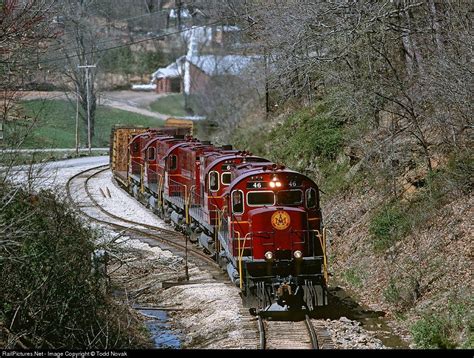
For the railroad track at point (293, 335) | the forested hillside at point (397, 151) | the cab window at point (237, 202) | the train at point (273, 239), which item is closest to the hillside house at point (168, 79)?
the forested hillside at point (397, 151)

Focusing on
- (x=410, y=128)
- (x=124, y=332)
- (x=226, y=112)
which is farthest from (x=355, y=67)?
(x=226, y=112)

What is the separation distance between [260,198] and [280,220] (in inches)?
32.5

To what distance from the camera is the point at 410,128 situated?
2255cm

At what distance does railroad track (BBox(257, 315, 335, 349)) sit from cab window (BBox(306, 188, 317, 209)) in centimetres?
262

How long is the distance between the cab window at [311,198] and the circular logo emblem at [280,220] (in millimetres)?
761

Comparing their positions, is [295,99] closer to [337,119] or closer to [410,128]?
[337,119]

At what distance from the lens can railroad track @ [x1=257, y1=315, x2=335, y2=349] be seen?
45.9 feet

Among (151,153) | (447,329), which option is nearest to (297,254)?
(447,329)

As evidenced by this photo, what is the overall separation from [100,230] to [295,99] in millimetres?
15576

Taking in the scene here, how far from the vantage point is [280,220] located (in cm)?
1638

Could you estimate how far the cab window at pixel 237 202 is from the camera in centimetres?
1697

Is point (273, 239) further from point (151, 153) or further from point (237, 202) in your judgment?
point (151, 153)

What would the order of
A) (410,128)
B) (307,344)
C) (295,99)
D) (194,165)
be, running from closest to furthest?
1. (307,344)
2. (410,128)
3. (194,165)
4. (295,99)

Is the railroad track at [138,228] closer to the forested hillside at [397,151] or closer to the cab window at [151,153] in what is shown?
the cab window at [151,153]
